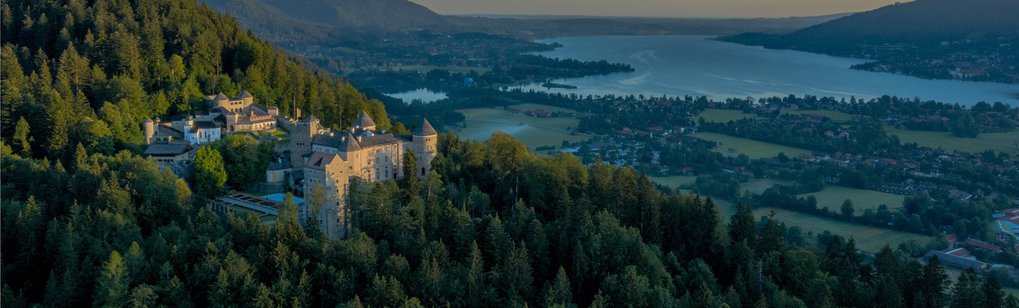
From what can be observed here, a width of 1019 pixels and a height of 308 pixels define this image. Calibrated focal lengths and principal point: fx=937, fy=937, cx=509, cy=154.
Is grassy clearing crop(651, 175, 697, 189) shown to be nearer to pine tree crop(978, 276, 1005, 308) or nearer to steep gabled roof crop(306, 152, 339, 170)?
pine tree crop(978, 276, 1005, 308)

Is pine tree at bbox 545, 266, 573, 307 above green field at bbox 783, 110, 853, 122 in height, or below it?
below

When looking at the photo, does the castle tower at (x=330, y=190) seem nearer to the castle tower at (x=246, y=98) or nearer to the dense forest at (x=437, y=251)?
the dense forest at (x=437, y=251)

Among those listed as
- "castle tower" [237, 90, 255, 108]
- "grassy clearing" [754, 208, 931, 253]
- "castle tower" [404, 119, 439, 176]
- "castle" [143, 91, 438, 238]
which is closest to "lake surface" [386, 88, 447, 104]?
"castle tower" [237, 90, 255, 108]

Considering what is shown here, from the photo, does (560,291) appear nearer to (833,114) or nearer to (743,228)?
(743,228)

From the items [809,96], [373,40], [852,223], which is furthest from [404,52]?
[852,223]

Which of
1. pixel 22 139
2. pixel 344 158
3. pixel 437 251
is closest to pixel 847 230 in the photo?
pixel 437 251
